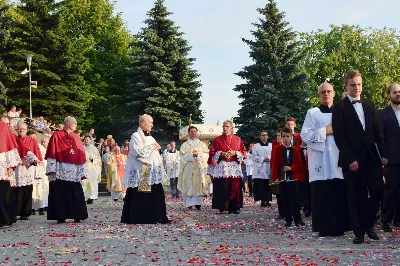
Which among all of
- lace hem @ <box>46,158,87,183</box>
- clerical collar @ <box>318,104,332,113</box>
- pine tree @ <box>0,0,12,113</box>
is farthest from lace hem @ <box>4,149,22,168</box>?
pine tree @ <box>0,0,12,113</box>

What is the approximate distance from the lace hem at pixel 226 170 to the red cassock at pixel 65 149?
3.89 meters

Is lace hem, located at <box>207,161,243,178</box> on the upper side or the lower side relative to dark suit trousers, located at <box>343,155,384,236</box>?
upper

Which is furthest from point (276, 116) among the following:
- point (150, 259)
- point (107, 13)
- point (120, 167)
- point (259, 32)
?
point (150, 259)

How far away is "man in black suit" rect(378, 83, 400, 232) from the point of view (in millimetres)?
11891

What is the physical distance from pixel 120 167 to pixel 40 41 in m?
33.2

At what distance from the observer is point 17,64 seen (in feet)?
183

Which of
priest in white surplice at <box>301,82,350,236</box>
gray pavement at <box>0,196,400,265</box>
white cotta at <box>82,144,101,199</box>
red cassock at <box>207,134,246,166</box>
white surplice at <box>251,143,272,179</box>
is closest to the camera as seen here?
gray pavement at <box>0,196,400,265</box>

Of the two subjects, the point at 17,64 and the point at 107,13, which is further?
the point at 107,13

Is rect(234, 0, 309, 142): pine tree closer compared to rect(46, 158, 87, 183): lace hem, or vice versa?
rect(46, 158, 87, 183): lace hem

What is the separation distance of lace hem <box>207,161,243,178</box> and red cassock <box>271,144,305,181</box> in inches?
153

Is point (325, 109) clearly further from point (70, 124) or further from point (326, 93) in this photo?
point (70, 124)

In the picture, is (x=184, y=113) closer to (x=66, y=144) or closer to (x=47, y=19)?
(x=47, y=19)

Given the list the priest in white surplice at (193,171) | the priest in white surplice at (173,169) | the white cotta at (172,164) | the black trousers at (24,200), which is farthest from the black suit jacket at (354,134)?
the white cotta at (172,164)

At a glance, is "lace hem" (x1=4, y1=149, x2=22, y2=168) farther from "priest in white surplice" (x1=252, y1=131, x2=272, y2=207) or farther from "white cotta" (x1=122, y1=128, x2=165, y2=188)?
"priest in white surplice" (x1=252, y1=131, x2=272, y2=207)
